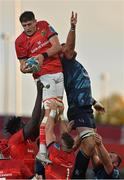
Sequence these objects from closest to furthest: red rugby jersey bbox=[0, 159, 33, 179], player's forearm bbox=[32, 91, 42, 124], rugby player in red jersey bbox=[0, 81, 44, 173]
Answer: red rugby jersey bbox=[0, 159, 33, 179] < rugby player in red jersey bbox=[0, 81, 44, 173] < player's forearm bbox=[32, 91, 42, 124]

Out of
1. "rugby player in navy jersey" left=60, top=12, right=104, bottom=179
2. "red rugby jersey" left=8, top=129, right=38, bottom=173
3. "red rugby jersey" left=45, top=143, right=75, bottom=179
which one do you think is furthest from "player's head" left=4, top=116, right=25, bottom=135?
"red rugby jersey" left=45, top=143, right=75, bottom=179

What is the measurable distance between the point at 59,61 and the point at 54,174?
1473 millimetres

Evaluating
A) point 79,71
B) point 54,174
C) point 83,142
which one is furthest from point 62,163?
point 79,71

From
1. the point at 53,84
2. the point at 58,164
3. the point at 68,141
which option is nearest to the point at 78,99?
the point at 53,84

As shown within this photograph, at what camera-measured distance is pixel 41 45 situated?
8.74 m

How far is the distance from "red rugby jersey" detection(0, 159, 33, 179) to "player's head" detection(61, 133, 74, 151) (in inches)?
19.2

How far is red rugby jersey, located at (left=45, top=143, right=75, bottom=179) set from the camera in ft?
26.5

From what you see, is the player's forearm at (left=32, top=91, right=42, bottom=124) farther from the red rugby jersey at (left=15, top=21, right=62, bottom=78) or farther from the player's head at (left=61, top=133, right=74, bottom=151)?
the player's head at (left=61, top=133, right=74, bottom=151)

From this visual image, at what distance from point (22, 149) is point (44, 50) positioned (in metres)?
1.19

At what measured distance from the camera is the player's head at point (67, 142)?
26.7 ft

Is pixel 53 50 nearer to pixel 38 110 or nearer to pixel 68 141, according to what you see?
pixel 38 110

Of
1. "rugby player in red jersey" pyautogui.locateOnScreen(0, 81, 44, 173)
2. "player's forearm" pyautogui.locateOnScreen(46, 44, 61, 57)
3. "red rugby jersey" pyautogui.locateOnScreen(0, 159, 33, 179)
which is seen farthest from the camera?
"rugby player in red jersey" pyautogui.locateOnScreen(0, 81, 44, 173)

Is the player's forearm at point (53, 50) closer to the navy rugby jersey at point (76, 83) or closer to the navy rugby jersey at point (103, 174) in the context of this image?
the navy rugby jersey at point (76, 83)

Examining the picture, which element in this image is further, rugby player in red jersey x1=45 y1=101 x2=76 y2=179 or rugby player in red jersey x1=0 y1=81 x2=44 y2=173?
Result: rugby player in red jersey x1=0 y1=81 x2=44 y2=173
